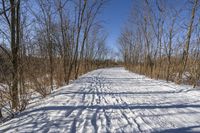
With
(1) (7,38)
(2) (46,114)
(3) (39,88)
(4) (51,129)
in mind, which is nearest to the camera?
(4) (51,129)

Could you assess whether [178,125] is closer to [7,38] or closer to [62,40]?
[7,38]

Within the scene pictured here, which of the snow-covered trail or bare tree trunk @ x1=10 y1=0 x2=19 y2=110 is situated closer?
the snow-covered trail

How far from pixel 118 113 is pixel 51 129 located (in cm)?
187

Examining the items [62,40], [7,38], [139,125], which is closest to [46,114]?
[139,125]

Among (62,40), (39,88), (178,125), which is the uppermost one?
(62,40)

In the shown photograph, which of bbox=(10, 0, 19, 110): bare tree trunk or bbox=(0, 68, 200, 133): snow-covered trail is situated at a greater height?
bbox=(10, 0, 19, 110): bare tree trunk

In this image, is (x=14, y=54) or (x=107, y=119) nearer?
(x=107, y=119)

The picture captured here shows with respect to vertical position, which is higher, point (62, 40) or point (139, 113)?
point (62, 40)

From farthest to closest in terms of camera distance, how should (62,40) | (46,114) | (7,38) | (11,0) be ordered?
(62,40) → (7,38) → (11,0) → (46,114)

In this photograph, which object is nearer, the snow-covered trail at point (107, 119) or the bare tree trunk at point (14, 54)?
the snow-covered trail at point (107, 119)

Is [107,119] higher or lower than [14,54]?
lower

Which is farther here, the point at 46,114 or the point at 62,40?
the point at 62,40

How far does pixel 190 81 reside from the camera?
31.7 feet

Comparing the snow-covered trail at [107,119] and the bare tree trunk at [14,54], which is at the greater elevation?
the bare tree trunk at [14,54]
